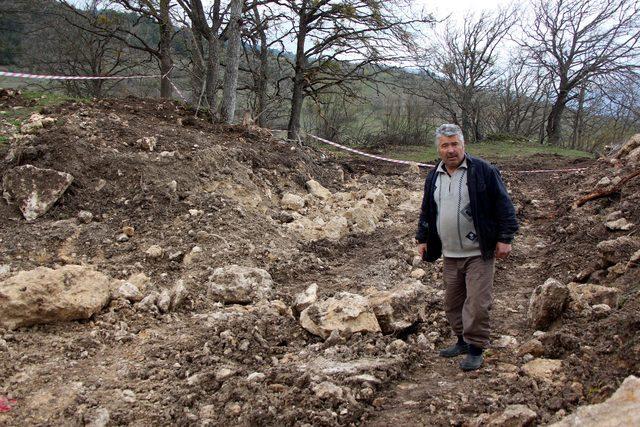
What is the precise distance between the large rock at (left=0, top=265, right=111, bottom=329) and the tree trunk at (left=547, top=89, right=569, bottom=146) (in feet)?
78.4

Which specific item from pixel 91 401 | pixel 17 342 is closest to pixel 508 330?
pixel 91 401

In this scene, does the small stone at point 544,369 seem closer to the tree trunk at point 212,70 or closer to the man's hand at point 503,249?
the man's hand at point 503,249

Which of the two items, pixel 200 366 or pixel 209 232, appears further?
pixel 209 232

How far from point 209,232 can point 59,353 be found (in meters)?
2.26

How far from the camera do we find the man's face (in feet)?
10.3

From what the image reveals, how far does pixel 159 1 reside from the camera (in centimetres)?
1248

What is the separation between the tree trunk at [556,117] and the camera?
23.1m

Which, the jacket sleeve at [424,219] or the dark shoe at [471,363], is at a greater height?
the jacket sleeve at [424,219]

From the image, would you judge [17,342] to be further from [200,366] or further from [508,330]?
[508,330]

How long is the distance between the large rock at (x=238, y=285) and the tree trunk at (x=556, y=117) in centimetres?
2267

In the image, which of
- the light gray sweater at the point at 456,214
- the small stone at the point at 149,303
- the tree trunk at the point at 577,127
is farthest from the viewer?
the tree trunk at the point at 577,127

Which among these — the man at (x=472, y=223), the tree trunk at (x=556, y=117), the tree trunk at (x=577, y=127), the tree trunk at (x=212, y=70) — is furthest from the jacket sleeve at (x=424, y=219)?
the tree trunk at (x=577, y=127)

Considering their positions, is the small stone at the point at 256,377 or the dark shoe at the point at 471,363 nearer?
the small stone at the point at 256,377

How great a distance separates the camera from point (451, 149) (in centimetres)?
313
